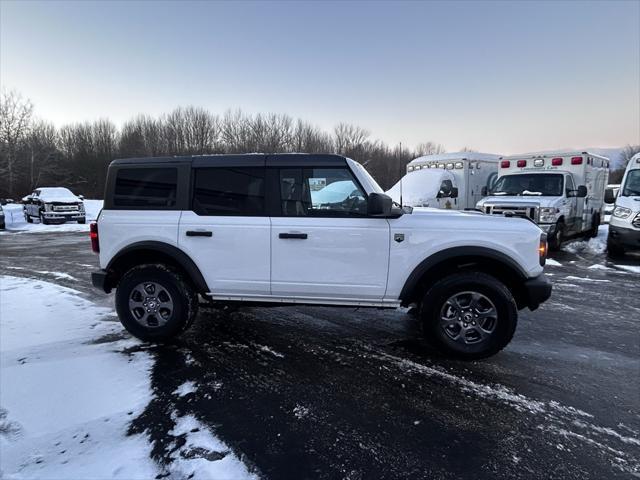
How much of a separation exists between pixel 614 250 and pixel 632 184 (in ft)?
6.21

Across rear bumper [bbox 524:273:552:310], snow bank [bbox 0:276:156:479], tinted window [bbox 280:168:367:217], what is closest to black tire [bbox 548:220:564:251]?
rear bumper [bbox 524:273:552:310]

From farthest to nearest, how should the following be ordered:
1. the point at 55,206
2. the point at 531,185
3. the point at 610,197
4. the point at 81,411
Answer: the point at 55,206 → the point at 531,185 → the point at 610,197 → the point at 81,411

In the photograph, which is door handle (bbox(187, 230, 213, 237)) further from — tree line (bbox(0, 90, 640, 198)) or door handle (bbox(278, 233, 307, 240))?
tree line (bbox(0, 90, 640, 198))

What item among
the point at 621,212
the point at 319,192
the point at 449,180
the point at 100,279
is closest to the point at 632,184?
the point at 621,212

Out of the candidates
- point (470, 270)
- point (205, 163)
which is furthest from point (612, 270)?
point (205, 163)

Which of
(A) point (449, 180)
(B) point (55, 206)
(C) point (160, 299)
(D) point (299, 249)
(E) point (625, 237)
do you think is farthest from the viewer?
(B) point (55, 206)

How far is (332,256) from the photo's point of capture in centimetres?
379

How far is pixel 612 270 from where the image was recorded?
8.37 metres

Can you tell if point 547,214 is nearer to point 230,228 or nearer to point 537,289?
point 537,289

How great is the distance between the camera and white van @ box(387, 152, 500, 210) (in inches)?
514

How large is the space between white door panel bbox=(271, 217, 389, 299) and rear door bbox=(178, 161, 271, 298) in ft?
0.60

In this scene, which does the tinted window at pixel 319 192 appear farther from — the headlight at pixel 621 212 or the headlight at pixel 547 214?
the headlight at pixel 621 212

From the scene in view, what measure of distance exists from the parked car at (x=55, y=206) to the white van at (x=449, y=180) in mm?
15908

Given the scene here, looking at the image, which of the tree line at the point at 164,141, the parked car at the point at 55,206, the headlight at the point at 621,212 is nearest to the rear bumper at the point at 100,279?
the headlight at the point at 621,212
